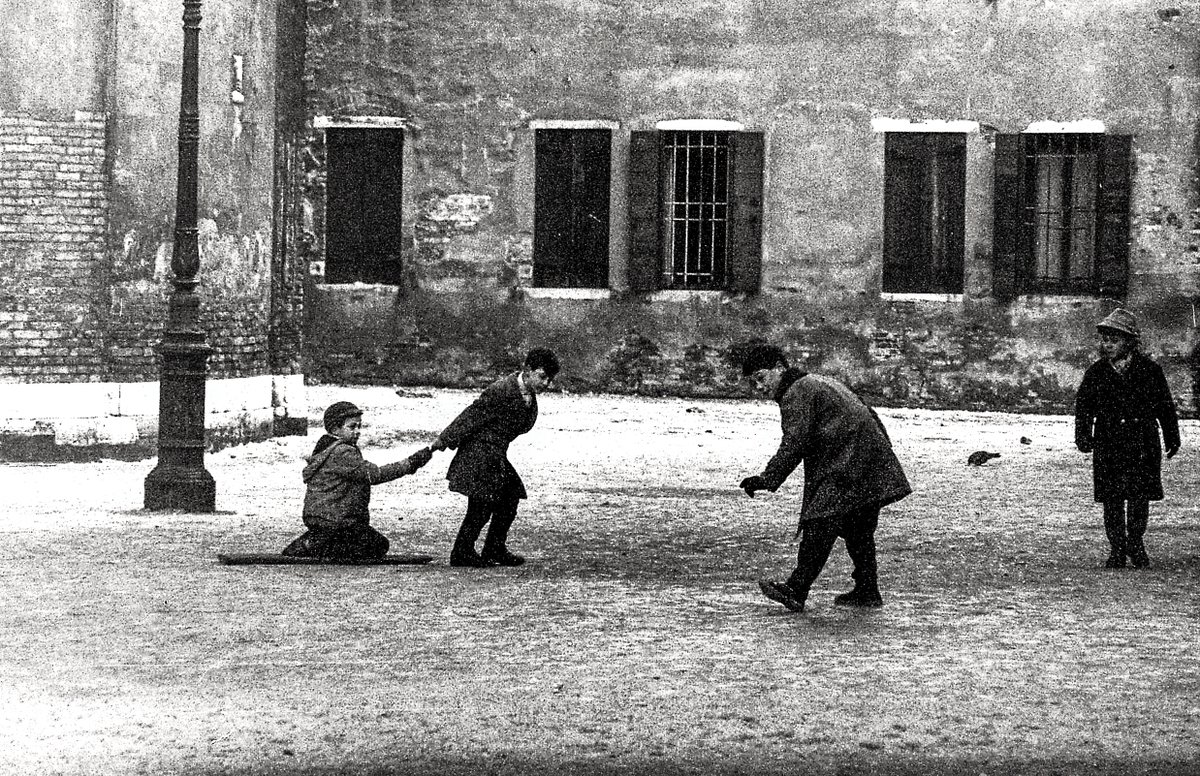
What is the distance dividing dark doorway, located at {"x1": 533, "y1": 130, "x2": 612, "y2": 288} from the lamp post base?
34.6ft

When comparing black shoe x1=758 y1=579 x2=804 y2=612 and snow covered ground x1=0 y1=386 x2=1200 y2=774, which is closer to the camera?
snow covered ground x1=0 y1=386 x2=1200 y2=774

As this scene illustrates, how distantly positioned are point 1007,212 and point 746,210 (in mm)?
2767

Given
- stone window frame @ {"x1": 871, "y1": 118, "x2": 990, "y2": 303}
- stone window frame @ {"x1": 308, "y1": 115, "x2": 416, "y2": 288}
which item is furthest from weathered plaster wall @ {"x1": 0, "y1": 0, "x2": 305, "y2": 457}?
stone window frame @ {"x1": 871, "y1": 118, "x2": 990, "y2": 303}

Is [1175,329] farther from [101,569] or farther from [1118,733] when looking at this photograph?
[1118,733]

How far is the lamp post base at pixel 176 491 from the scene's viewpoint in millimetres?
12477

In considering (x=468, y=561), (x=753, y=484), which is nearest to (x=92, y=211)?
(x=468, y=561)

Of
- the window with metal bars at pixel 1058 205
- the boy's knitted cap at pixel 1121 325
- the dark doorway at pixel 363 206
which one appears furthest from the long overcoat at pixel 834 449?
the dark doorway at pixel 363 206

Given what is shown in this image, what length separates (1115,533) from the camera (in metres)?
10.7

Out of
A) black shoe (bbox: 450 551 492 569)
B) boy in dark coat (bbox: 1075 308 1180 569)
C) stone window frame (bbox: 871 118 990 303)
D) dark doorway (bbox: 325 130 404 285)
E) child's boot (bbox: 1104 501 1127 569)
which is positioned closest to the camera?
black shoe (bbox: 450 551 492 569)

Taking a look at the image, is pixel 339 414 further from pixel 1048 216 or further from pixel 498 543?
pixel 1048 216

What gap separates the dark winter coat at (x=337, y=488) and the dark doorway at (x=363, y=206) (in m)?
12.7

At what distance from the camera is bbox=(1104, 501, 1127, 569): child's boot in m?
10.6

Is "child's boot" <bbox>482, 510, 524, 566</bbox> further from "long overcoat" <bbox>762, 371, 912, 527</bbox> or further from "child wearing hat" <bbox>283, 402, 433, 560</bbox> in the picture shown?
"long overcoat" <bbox>762, 371, 912, 527</bbox>

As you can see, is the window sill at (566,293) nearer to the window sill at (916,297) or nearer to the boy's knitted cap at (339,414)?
the window sill at (916,297)
